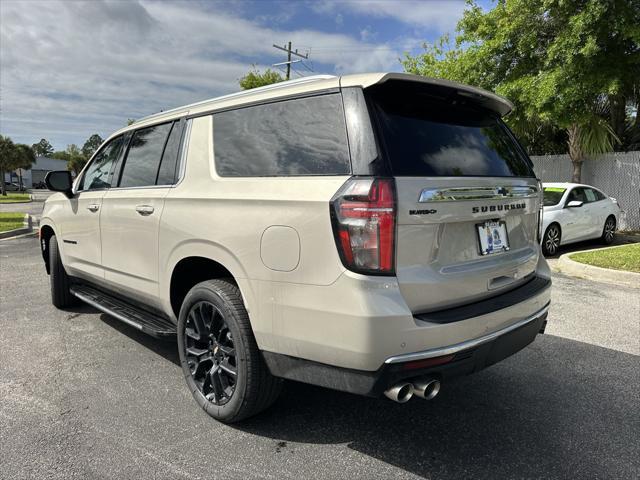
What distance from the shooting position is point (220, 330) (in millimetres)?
2922

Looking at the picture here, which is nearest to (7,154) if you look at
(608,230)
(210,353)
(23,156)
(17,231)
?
(23,156)

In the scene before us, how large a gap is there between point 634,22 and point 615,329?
8.72 meters

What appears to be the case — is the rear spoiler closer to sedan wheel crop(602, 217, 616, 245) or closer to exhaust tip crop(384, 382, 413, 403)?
exhaust tip crop(384, 382, 413, 403)

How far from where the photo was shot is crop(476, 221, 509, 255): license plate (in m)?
2.63

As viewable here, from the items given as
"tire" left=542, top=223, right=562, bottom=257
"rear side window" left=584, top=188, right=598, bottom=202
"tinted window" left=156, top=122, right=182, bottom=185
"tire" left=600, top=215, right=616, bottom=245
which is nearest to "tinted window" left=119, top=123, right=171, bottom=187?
"tinted window" left=156, top=122, right=182, bottom=185

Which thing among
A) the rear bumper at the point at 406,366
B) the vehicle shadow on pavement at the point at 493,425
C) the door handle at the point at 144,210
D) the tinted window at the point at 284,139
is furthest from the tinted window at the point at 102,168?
the rear bumper at the point at 406,366

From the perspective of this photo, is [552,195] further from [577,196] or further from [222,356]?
[222,356]

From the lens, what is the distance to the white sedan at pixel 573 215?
370 inches

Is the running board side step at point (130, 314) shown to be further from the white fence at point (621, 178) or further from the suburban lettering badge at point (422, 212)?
the white fence at point (621, 178)

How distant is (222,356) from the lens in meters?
2.94

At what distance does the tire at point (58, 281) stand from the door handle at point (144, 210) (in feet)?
7.00

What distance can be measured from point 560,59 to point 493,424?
1122 cm

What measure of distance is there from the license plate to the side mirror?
3.94 meters

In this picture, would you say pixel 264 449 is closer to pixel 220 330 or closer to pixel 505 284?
pixel 220 330
